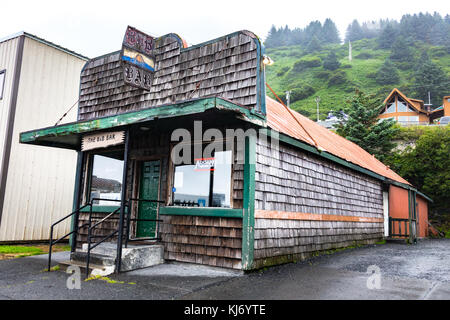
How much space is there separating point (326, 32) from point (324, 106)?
281 feet

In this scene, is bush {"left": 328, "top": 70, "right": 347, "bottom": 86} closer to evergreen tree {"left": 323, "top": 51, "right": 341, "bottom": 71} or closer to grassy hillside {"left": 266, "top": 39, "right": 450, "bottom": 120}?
grassy hillside {"left": 266, "top": 39, "right": 450, "bottom": 120}

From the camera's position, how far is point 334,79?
7988cm

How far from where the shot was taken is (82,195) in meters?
9.66

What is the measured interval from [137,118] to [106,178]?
12.0ft

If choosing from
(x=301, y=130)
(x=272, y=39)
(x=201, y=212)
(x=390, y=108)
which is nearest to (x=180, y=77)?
(x=201, y=212)

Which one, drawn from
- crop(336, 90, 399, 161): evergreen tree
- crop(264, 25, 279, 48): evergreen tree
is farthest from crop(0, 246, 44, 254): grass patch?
crop(264, 25, 279, 48): evergreen tree

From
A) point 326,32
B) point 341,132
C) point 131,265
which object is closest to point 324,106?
point 341,132

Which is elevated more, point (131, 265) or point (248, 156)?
point (248, 156)

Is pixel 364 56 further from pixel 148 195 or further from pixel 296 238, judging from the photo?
pixel 148 195

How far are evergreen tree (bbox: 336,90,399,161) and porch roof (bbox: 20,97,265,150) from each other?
68.9 ft

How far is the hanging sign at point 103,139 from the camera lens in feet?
22.2

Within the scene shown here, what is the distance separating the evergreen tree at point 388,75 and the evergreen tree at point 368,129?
170ft
